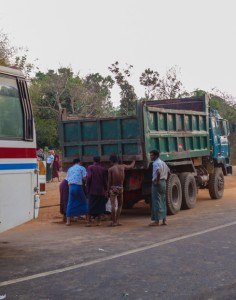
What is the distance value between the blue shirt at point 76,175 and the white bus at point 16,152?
11.3 feet

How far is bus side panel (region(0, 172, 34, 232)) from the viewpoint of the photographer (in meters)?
7.01

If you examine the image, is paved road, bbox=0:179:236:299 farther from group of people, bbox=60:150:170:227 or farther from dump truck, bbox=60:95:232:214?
dump truck, bbox=60:95:232:214

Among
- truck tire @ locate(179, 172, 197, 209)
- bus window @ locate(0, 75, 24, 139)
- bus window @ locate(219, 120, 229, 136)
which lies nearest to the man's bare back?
truck tire @ locate(179, 172, 197, 209)

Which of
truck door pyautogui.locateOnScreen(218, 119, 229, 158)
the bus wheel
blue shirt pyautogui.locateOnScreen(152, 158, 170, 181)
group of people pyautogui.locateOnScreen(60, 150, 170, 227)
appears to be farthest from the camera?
truck door pyautogui.locateOnScreen(218, 119, 229, 158)

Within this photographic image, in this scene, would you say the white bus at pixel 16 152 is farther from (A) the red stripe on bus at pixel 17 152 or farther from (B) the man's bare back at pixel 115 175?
(B) the man's bare back at pixel 115 175

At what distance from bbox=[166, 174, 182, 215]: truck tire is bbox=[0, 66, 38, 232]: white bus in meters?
5.33

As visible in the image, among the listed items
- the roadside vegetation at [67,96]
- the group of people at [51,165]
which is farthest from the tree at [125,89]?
the group of people at [51,165]

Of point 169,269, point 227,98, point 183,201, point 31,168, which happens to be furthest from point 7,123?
point 227,98

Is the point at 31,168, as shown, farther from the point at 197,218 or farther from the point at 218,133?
the point at 218,133

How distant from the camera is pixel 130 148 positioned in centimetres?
1154

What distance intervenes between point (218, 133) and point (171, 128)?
134 inches

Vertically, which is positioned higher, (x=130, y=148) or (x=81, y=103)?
(x=81, y=103)

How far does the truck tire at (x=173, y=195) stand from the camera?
488 inches

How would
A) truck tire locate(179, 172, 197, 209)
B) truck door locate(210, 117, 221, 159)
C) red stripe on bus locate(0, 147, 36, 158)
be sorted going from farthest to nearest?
truck door locate(210, 117, 221, 159) < truck tire locate(179, 172, 197, 209) < red stripe on bus locate(0, 147, 36, 158)
